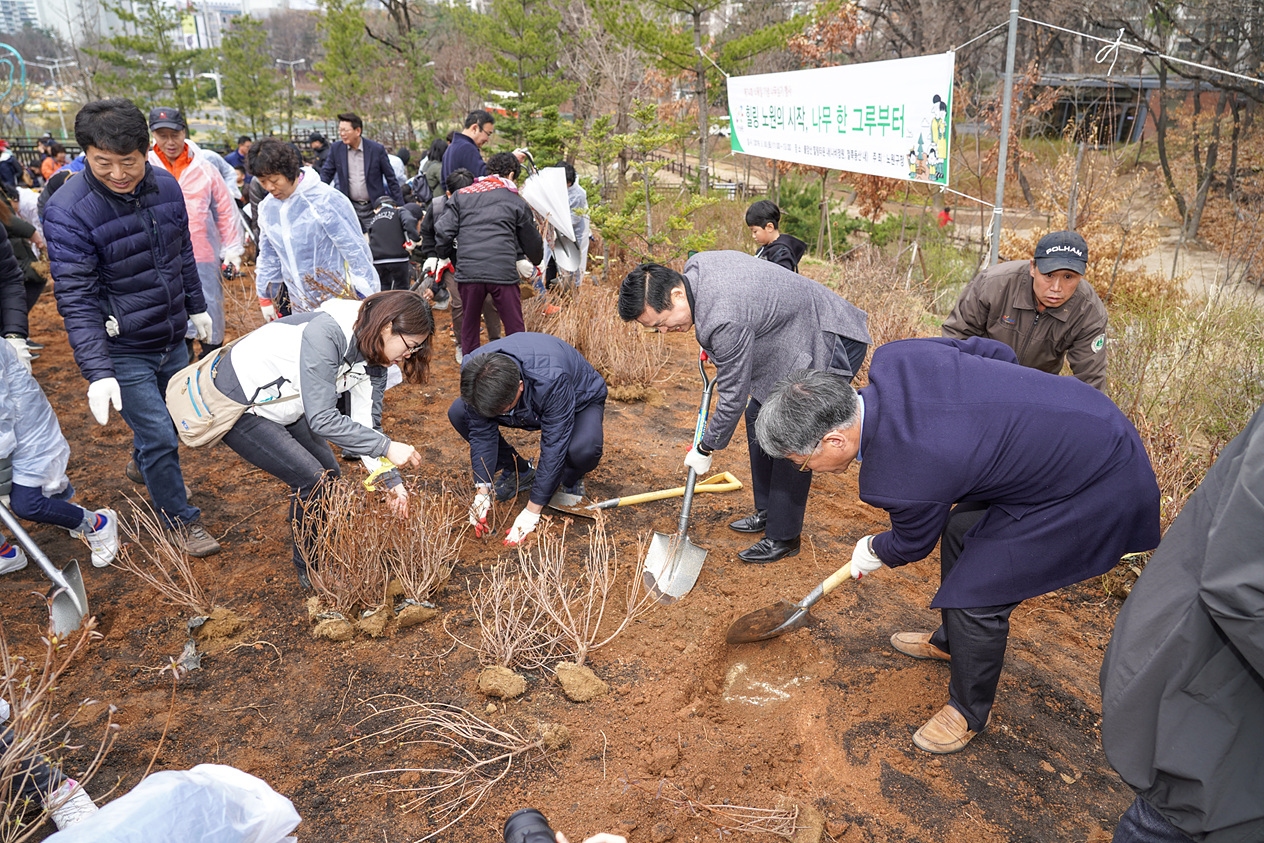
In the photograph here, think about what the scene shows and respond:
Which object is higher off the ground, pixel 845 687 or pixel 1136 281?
pixel 1136 281

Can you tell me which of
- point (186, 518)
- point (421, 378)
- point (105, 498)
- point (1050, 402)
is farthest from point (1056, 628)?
point (105, 498)

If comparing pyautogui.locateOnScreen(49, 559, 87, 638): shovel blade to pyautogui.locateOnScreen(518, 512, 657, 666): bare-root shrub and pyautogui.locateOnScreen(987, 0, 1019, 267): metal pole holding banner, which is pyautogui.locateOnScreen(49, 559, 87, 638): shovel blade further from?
pyautogui.locateOnScreen(987, 0, 1019, 267): metal pole holding banner

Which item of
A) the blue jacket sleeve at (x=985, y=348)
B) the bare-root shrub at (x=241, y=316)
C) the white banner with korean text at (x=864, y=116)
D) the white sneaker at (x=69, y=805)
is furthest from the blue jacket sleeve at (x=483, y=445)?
the bare-root shrub at (x=241, y=316)

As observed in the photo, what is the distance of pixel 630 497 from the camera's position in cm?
388

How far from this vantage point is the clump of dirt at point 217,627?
2.89 metres

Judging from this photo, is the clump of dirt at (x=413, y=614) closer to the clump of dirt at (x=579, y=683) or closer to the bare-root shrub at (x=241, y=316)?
the clump of dirt at (x=579, y=683)

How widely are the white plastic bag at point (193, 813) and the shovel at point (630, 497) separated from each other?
6.94ft

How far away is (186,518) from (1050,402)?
3.59 metres

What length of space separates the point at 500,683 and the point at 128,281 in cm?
228

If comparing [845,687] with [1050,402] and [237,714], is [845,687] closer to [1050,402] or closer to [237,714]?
[1050,402]

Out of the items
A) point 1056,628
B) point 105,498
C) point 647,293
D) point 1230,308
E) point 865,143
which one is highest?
point 865,143

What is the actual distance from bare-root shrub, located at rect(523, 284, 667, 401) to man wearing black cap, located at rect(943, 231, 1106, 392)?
245 centimetres

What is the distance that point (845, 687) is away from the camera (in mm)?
2736

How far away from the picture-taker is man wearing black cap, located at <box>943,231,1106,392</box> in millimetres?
3049
